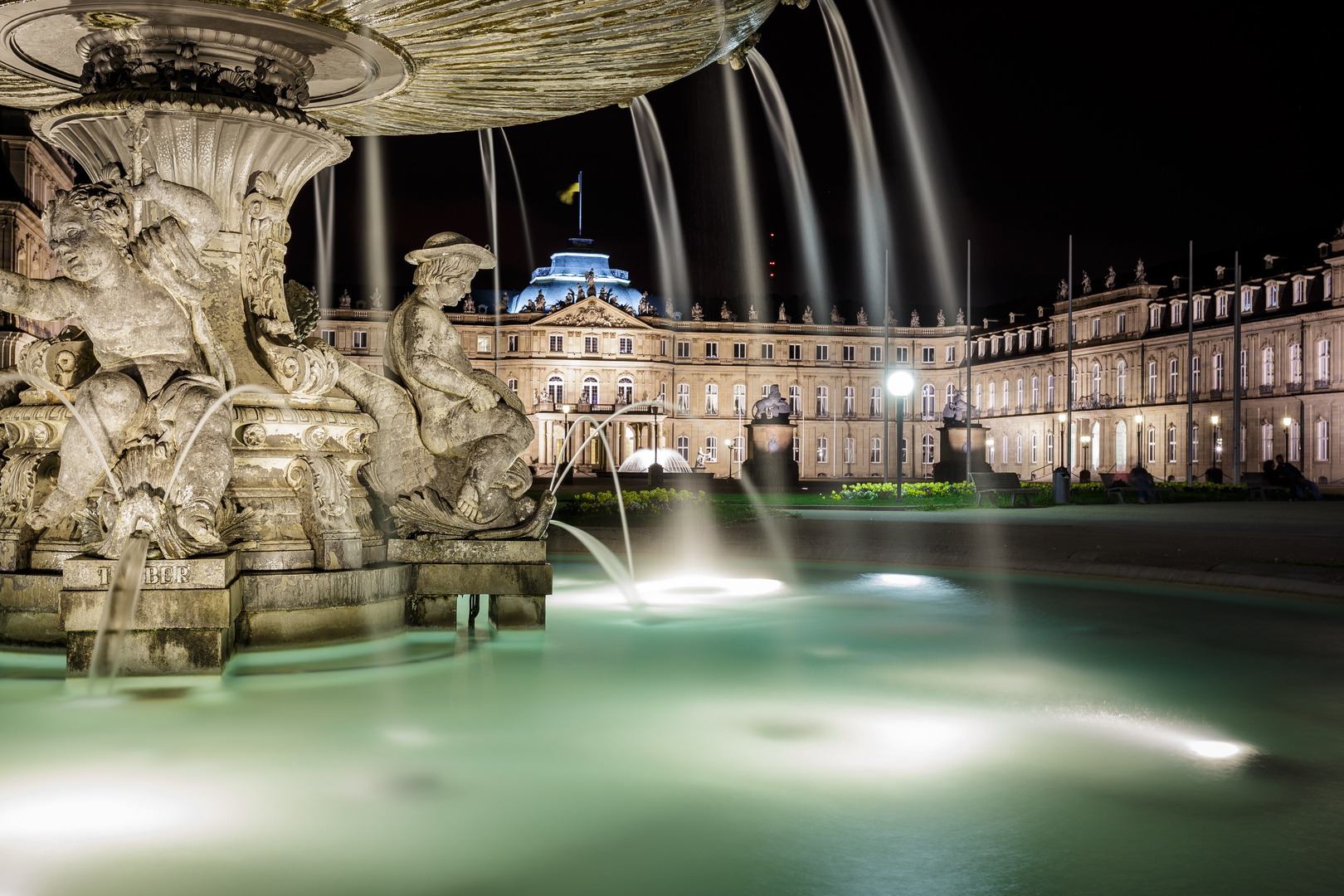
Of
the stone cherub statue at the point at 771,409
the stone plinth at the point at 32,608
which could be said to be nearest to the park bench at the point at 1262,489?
the stone cherub statue at the point at 771,409

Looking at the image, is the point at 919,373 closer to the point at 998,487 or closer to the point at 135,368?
the point at 998,487

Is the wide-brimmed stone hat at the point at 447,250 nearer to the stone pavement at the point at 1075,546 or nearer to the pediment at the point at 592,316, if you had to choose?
the stone pavement at the point at 1075,546

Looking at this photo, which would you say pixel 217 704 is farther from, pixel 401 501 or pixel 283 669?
pixel 401 501

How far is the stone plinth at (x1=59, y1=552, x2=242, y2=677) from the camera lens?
5.00 meters

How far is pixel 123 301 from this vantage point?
5.61m

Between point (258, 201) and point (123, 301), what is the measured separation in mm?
1163

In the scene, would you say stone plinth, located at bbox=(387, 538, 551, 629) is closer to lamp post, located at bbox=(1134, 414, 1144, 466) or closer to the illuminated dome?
the illuminated dome

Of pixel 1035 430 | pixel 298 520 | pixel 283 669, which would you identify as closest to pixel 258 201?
pixel 298 520

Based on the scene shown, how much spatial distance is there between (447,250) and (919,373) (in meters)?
84.3

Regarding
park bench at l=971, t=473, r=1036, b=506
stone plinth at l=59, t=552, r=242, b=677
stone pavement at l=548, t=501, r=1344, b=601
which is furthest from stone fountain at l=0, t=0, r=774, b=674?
park bench at l=971, t=473, r=1036, b=506

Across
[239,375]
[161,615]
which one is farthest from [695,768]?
[239,375]

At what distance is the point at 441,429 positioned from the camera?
6.80 meters

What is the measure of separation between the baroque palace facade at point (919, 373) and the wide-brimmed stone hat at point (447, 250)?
5408cm

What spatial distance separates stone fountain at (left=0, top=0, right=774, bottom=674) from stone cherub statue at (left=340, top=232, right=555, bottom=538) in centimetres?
1
